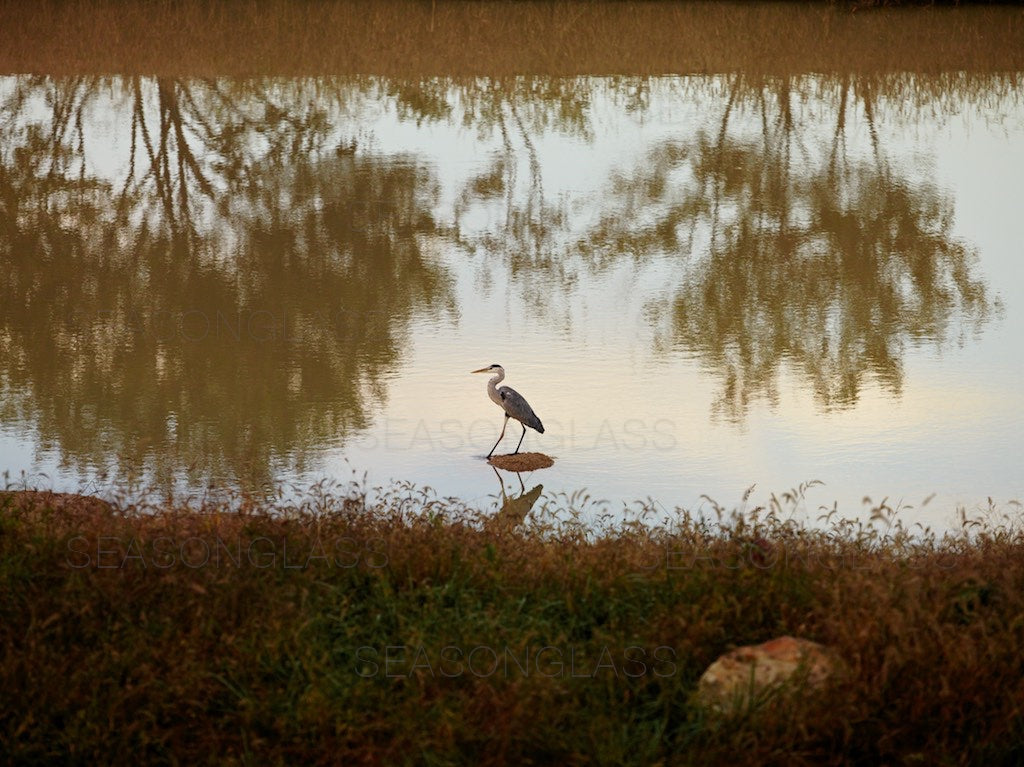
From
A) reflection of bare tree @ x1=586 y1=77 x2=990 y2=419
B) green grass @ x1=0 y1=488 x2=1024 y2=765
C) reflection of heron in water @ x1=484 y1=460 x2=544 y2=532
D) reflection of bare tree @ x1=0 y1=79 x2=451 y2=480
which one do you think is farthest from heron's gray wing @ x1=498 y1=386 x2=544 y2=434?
green grass @ x1=0 y1=488 x2=1024 y2=765

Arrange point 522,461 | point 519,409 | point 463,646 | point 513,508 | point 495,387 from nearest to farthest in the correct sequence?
point 463,646 → point 513,508 → point 522,461 → point 519,409 → point 495,387

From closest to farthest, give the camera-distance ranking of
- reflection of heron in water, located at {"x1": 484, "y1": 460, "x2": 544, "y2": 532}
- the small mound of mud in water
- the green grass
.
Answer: the green grass, reflection of heron in water, located at {"x1": 484, "y1": 460, "x2": 544, "y2": 532}, the small mound of mud in water

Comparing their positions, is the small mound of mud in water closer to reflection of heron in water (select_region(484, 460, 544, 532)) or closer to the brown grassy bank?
reflection of heron in water (select_region(484, 460, 544, 532))

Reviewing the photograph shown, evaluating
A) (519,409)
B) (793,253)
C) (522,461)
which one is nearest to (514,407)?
(519,409)

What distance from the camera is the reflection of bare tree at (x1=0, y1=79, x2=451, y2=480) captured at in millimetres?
10727

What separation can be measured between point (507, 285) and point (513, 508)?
589 cm

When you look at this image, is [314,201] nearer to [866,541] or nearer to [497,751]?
[866,541]

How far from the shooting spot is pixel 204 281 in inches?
584

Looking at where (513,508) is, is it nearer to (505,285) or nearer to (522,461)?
(522,461)

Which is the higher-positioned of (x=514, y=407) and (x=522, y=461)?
(x=514, y=407)

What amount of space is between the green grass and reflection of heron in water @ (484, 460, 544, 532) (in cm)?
77

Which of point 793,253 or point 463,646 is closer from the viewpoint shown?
point 463,646

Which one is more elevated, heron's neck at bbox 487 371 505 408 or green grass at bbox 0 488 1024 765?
green grass at bbox 0 488 1024 765

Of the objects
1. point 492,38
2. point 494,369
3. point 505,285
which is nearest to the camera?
point 494,369
